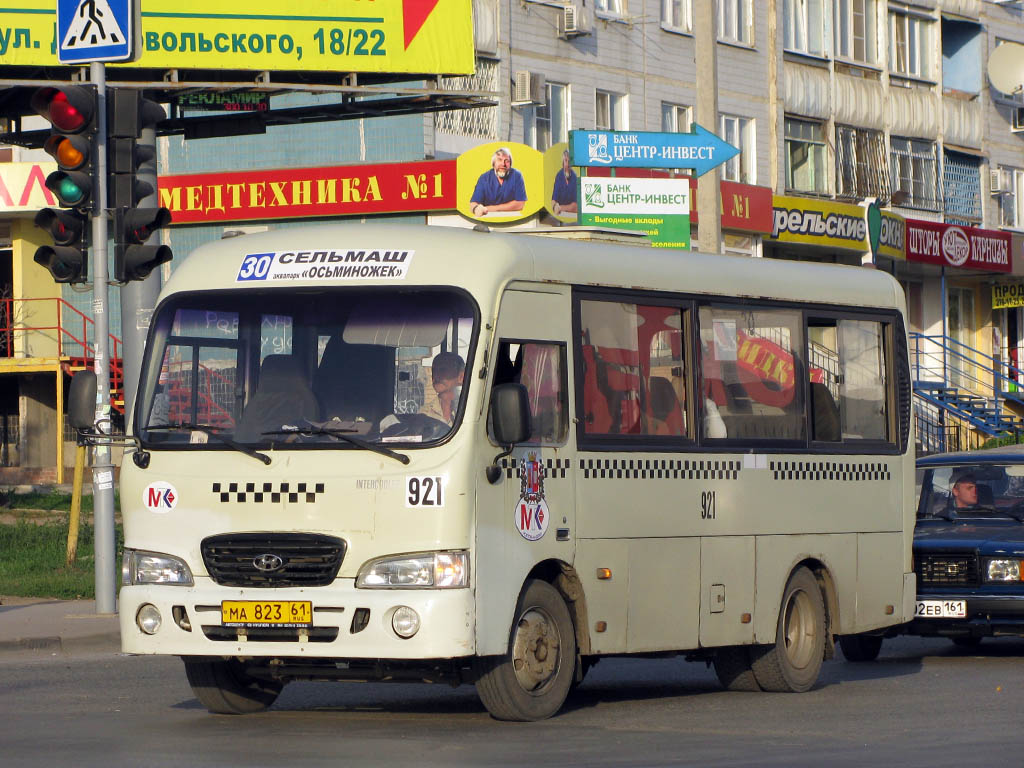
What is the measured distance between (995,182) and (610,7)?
47.3ft

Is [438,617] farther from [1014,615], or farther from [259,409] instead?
[1014,615]

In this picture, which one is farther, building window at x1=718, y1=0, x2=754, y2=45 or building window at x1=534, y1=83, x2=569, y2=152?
building window at x1=718, y1=0, x2=754, y2=45

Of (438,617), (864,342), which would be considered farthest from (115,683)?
(864,342)

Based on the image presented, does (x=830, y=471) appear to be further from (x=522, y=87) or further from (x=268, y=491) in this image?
(x=522, y=87)

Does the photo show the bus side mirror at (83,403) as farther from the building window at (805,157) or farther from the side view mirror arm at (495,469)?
the building window at (805,157)

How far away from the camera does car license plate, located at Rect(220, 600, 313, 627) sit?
10.2m

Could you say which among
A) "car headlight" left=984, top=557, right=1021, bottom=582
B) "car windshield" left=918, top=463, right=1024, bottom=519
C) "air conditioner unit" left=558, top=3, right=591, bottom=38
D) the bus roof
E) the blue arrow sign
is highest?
"air conditioner unit" left=558, top=3, right=591, bottom=38

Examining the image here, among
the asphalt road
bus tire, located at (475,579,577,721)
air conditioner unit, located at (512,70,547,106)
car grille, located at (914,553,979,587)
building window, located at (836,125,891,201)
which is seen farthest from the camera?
building window, located at (836,125,891,201)

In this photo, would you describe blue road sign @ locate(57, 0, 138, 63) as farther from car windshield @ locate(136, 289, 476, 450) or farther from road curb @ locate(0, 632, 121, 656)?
car windshield @ locate(136, 289, 476, 450)

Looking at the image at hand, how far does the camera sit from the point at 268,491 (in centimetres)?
1038

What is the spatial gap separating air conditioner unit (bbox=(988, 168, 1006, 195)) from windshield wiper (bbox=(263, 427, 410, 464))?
39976 millimetres

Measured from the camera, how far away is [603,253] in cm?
1170

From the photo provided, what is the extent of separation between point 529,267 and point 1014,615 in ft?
18.3

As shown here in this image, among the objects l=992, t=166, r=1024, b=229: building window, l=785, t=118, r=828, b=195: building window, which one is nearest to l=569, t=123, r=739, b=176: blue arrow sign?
l=785, t=118, r=828, b=195: building window
